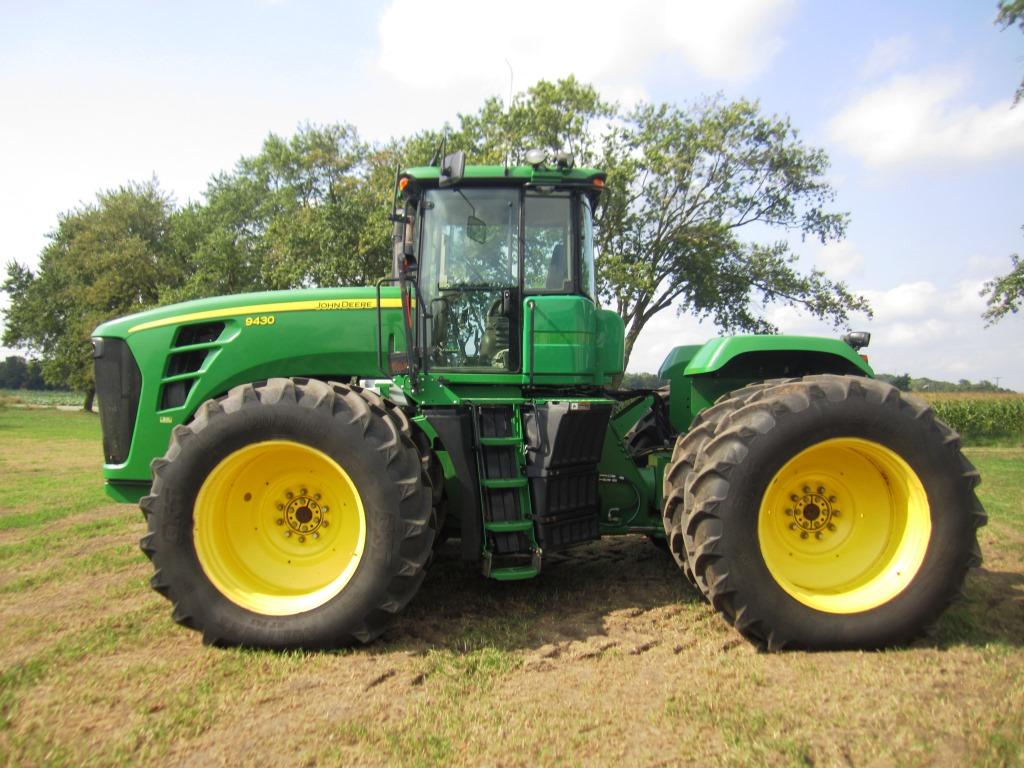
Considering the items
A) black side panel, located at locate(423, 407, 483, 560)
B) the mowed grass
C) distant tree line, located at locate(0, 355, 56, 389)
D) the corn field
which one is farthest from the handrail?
distant tree line, located at locate(0, 355, 56, 389)

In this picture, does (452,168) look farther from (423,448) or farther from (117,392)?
(117,392)

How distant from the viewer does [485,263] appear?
14.1ft

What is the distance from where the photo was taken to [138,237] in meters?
33.6

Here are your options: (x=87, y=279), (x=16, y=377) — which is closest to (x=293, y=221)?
(x=87, y=279)

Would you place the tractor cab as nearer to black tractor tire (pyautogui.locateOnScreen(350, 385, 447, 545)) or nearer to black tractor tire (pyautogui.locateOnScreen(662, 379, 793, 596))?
black tractor tire (pyautogui.locateOnScreen(350, 385, 447, 545))

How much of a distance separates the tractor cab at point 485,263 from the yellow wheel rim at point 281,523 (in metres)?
1.02

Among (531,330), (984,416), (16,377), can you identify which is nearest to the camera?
(531,330)

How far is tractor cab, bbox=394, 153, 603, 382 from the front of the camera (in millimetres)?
4293

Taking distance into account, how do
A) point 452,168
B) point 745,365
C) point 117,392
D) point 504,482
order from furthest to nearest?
point 745,365, point 117,392, point 452,168, point 504,482

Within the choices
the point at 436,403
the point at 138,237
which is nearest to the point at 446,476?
the point at 436,403

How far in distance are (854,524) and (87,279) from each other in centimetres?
3811

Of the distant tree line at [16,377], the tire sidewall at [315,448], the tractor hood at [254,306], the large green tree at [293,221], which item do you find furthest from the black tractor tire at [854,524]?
the distant tree line at [16,377]

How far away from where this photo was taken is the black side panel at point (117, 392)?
4.33 m

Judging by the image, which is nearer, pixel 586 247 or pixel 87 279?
pixel 586 247
